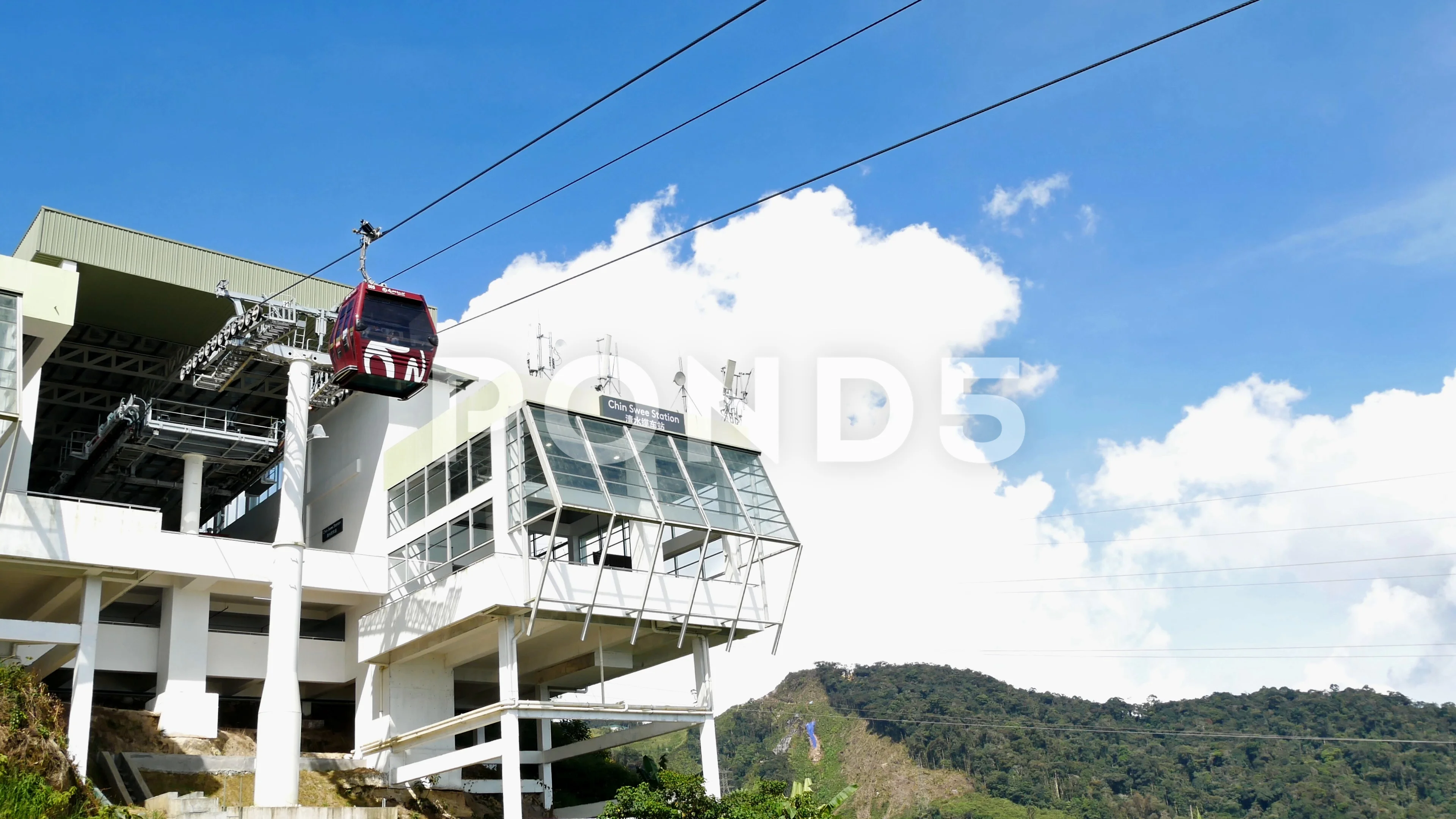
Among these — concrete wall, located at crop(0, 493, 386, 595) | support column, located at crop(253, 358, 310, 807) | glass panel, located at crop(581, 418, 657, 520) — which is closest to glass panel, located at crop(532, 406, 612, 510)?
glass panel, located at crop(581, 418, 657, 520)

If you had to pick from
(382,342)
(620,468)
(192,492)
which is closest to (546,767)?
(620,468)

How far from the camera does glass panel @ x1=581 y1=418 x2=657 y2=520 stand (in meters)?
34.4

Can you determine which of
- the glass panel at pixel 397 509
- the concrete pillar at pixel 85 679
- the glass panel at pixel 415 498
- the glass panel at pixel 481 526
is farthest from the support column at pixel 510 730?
the concrete pillar at pixel 85 679

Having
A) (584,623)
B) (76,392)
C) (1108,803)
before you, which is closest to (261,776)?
(584,623)

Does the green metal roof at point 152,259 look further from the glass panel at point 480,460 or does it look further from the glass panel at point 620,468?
the glass panel at point 620,468

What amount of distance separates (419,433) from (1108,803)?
206 ft

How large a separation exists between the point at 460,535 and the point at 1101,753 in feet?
222

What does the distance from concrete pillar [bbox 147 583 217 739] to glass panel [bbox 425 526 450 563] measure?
686cm

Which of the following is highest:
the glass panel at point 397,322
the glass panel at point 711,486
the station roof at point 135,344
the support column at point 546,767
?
the station roof at point 135,344

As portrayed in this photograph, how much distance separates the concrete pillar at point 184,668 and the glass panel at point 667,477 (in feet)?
46.9

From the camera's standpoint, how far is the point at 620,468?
115 ft

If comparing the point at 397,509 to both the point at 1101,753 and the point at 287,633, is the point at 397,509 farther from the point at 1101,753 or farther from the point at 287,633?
the point at 1101,753

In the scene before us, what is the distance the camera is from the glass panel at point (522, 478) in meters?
33.6

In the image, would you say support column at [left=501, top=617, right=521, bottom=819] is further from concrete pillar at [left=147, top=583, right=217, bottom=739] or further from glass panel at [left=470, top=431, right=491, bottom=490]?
concrete pillar at [left=147, top=583, right=217, bottom=739]
